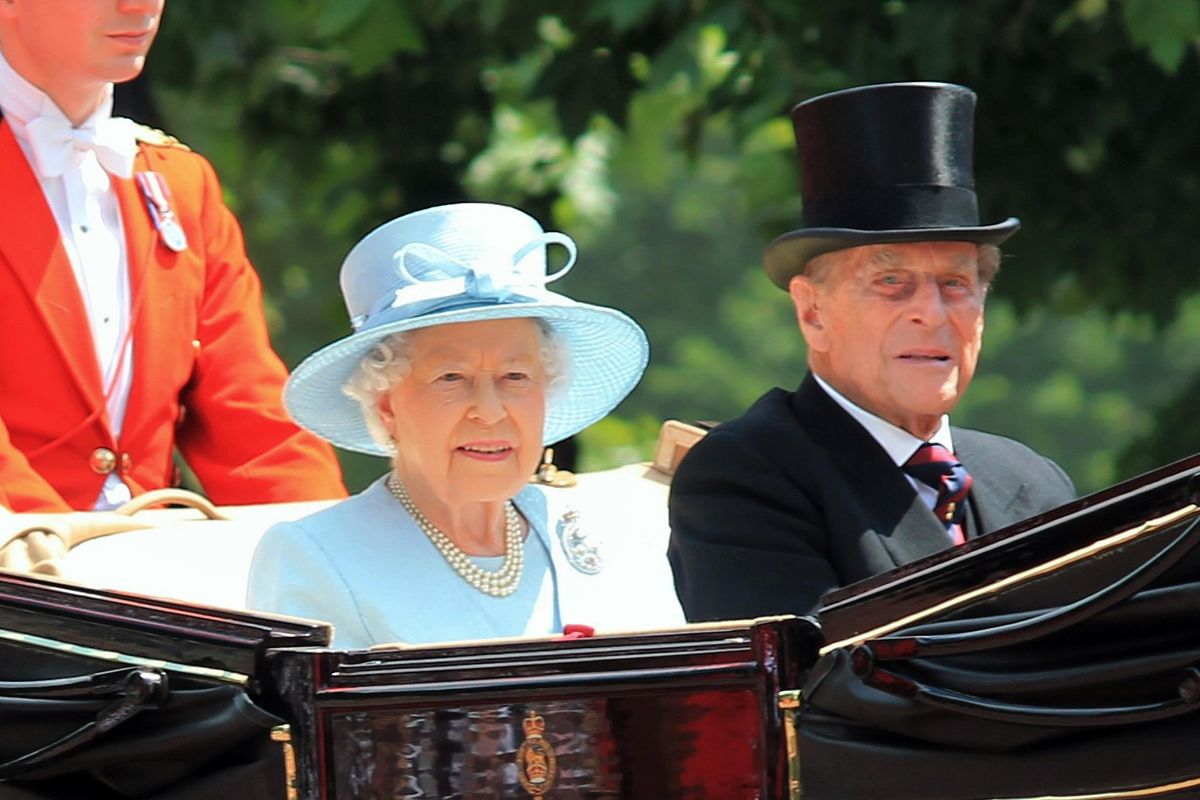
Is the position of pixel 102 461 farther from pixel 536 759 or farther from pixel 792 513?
pixel 536 759

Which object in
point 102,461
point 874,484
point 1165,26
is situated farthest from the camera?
point 1165,26

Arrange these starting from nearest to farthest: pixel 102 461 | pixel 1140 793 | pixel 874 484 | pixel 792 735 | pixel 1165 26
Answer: pixel 1140 793, pixel 792 735, pixel 874 484, pixel 102 461, pixel 1165 26

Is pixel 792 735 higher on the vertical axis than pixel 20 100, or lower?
lower

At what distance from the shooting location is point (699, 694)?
264 centimetres

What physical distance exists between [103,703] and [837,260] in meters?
1.28

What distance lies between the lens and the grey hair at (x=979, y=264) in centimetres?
342

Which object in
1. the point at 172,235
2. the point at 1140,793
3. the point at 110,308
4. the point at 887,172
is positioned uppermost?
the point at 172,235

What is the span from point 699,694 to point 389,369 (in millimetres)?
841

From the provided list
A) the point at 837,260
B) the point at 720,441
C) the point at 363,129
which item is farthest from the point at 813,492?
the point at 363,129

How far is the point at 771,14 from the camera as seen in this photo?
5359 millimetres

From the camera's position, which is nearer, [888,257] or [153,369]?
[888,257]

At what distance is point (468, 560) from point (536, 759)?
63cm

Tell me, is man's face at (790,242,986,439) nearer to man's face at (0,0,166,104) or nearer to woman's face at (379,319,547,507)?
woman's face at (379,319,547,507)

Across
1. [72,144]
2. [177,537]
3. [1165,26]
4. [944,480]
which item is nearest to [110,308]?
[72,144]
